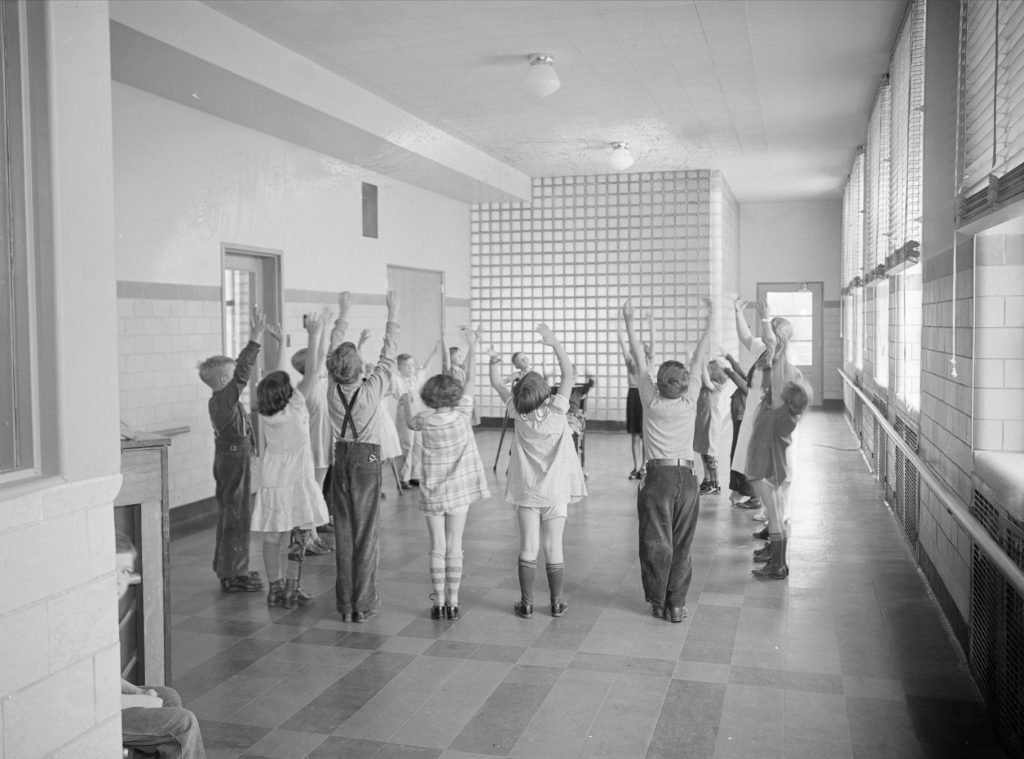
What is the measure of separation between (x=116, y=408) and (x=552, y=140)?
899 cm

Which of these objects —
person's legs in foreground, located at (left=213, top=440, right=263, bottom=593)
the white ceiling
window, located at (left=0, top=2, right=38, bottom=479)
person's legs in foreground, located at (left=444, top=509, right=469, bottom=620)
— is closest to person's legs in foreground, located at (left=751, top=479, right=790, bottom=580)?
person's legs in foreground, located at (left=444, top=509, right=469, bottom=620)

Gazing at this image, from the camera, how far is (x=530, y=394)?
193 inches

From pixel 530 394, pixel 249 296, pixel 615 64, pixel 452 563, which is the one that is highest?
pixel 615 64

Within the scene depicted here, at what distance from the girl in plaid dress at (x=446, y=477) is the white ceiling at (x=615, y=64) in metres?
2.94

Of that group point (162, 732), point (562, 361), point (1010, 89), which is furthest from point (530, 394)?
point (162, 732)

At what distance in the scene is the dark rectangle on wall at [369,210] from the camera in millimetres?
10612

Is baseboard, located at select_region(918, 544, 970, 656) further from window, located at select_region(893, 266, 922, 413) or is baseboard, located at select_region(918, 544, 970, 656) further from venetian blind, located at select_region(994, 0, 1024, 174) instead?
venetian blind, located at select_region(994, 0, 1024, 174)

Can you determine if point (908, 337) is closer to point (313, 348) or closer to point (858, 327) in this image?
point (313, 348)

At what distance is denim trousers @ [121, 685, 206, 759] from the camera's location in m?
2.60

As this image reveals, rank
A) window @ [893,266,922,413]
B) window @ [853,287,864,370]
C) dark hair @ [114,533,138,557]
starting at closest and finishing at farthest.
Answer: dark hair @ [114,533,138,557], window @ [893,266,922,413], window @ [853,287,864,370]

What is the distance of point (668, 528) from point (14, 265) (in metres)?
3.47

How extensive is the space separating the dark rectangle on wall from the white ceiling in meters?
1.13

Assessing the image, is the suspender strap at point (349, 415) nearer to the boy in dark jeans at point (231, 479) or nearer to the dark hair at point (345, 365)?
the dark hair at point (345, 365)

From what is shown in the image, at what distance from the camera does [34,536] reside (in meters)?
2.22
